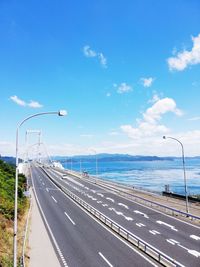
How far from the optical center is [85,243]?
27906 mm

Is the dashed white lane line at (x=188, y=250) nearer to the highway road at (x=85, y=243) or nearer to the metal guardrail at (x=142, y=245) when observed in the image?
the metal guardrail at (x=142, y=245)

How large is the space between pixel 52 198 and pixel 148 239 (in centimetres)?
3438

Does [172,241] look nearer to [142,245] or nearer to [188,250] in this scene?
[188,250]

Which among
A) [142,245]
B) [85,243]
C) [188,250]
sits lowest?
[85,243]

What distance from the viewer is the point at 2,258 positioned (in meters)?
22.0

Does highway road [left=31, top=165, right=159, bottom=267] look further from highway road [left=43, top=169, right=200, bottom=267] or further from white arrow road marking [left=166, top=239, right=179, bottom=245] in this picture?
white arrow road marking [left=166, top=239, right=179, bottom=245]

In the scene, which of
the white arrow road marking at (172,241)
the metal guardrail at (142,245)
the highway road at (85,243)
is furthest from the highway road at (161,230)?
the highway road at (85,243)

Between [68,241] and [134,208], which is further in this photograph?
[134,208]

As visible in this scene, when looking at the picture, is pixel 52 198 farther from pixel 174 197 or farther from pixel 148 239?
pixel 148 239

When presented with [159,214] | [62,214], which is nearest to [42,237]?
[62,214]

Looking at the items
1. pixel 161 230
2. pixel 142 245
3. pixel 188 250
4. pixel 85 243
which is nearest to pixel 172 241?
pixel 188 250

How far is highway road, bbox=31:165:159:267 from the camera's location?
2264 centimetres

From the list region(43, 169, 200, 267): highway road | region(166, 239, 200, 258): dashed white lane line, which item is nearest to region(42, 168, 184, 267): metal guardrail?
region(43, 169, 200, 267): highway road

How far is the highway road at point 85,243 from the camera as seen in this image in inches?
891
